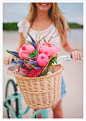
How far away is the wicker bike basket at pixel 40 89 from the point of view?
0.43m

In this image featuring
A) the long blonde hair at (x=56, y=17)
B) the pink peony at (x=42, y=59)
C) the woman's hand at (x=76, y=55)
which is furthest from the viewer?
the long blonde hair at (x=56, y=17)

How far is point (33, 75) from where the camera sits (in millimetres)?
417

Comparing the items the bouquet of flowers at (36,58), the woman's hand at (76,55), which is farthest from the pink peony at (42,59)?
the woman's hand at (76,55)

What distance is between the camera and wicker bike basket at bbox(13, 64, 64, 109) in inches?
17.1

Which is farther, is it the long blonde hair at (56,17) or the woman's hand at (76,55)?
the long blonde hair at (56,17)

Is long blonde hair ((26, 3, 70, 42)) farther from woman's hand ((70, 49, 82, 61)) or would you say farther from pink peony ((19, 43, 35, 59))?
pink peony ((19, 43, 35, 59))

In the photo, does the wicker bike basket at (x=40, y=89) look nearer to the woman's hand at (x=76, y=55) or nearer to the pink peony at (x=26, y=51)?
the pink peony at (x=26, y=51)

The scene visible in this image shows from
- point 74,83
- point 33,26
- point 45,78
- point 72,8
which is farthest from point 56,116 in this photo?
point 72,8

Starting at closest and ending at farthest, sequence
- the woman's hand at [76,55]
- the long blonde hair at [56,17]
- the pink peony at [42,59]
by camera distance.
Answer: the pink peony at [42,59] < the woman's hand at [76,55] < the long blonde hair at [56,17]

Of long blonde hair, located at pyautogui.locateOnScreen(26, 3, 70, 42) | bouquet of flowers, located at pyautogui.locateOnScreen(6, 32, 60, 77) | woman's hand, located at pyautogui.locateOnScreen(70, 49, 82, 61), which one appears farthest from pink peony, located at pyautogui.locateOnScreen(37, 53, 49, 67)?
long blonde hair, located at pyautogui.locateOnScreen(26, 3, 70, 42)

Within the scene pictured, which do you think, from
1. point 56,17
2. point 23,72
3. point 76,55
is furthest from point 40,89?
point 56,17

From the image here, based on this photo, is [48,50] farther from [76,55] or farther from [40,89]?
[76,55]

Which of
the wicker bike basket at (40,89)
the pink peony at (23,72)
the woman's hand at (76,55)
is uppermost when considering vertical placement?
the woman's hand at (76,55)

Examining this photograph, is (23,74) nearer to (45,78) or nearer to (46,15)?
(45,78)
